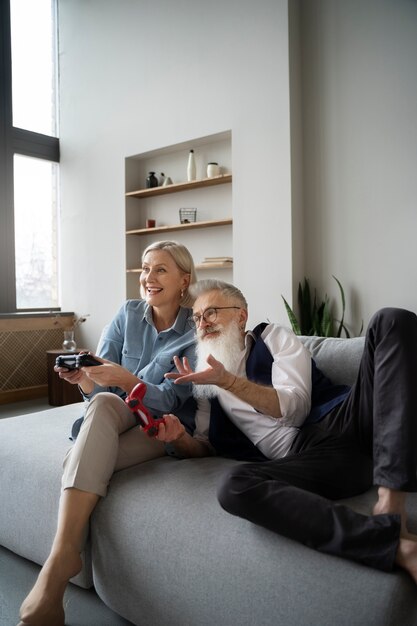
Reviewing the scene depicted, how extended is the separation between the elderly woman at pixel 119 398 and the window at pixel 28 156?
379 centimetres

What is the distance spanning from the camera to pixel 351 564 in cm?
106

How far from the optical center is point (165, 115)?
482 cm

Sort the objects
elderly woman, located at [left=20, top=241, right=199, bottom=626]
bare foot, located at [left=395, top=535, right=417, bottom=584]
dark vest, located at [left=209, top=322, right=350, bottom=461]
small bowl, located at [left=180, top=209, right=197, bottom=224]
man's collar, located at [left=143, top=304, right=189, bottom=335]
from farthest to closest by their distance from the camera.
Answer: small bowl, located at [left=180, top=209, right=197, bottom=224] < man's collar, located at [left=143, top=304, right=189, bottom=335] < dark vest, located at [left=209, top=322, right=350, bottom=461] < elderly woman, located at [left=20, top=241, right=199, bottom=626] < bare foot, located at [left=395, top=535, right=417, bottom=584]

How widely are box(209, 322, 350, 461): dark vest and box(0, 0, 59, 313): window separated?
4.25m

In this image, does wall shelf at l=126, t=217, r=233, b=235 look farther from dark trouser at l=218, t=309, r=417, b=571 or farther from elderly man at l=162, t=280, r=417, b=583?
dark trouser at l=218, t=309, r=417, b=571

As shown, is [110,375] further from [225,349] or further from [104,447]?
[225,349]

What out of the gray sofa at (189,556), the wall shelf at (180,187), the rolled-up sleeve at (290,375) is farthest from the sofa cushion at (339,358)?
the wall shelf at (180,187)

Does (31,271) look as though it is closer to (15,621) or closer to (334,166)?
(334,166)

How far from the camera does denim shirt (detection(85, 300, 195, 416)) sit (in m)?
1.77

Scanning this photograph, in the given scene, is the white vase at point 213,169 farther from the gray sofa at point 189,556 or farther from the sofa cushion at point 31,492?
the sofa cushion at point 31,492

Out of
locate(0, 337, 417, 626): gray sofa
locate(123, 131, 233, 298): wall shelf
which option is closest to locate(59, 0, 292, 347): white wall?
locate(123, 131, 233, 298): wall shelf

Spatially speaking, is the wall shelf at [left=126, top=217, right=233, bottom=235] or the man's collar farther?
the wall shelf at [left=126, top=217, right=233, bottom=235]

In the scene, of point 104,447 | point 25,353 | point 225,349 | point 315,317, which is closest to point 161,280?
point 225,349

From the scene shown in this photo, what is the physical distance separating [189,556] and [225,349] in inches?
28.3
